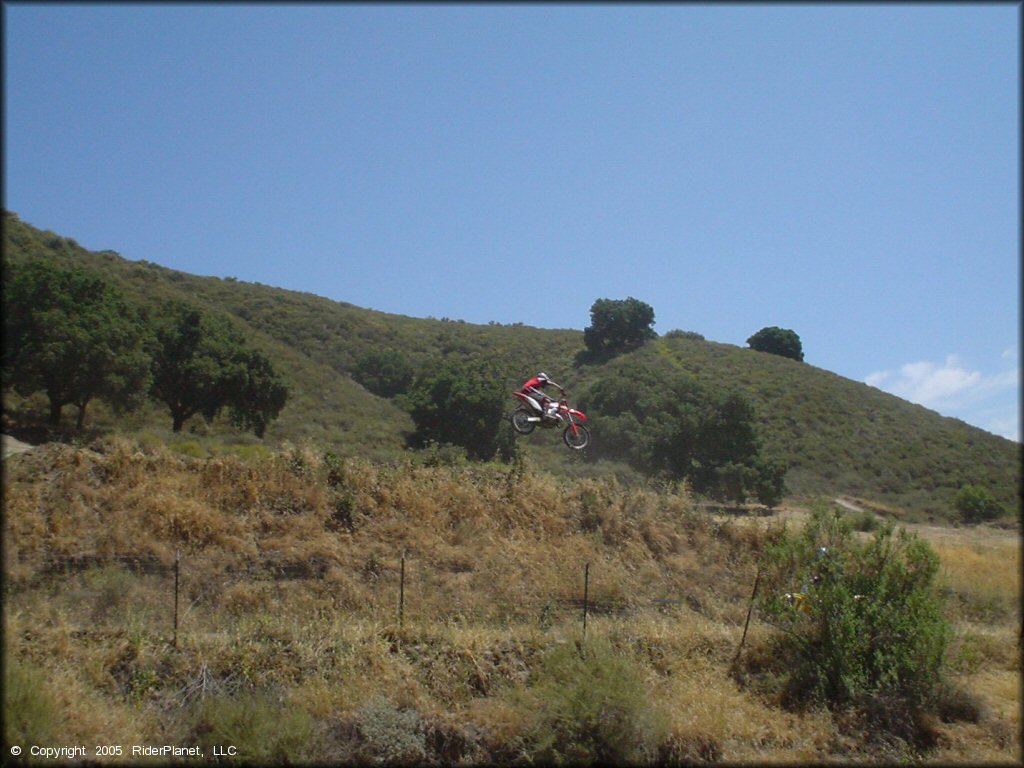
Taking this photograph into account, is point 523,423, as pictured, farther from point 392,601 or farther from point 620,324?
point 620,324

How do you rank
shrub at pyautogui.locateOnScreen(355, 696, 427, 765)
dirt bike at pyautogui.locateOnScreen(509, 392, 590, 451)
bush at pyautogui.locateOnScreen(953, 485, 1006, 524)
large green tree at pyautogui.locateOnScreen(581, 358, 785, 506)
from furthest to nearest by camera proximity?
large green tree at pyautogui.locateOnScreen(581, 358, 785, 506) < bush at pyautogui.locateOnScreen(953, 485, 1006, 524) < dirt bike at pyautogui.locateOnScreen(509, 392, 590, 451) < shrub at pyautogui.locateOnScreen(355, 696, 427, 765)

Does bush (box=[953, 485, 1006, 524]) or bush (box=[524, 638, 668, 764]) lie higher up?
bush (box=[953, 485, 1006, 524])

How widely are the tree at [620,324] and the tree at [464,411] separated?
4715 millimetres

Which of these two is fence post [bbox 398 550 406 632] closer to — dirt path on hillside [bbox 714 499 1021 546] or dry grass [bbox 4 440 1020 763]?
dry grass [bbox 4 440 1020 763]

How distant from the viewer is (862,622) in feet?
48.8

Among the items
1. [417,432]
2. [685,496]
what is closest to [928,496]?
[685,496]

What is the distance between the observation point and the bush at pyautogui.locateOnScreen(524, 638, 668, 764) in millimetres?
12164

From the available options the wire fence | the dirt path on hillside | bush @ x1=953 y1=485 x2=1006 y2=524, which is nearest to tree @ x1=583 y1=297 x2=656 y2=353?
the dirt path on hillside

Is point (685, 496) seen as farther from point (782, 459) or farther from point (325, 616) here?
point (325, 616)

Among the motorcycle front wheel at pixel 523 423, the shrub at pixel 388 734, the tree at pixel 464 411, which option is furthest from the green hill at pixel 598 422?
the shrub at pixel 388 734

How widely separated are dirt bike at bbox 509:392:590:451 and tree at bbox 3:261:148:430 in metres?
14.6

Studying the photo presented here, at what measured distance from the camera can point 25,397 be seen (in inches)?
967

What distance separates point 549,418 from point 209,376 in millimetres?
17869

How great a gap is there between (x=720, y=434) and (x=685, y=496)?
4209 mm
